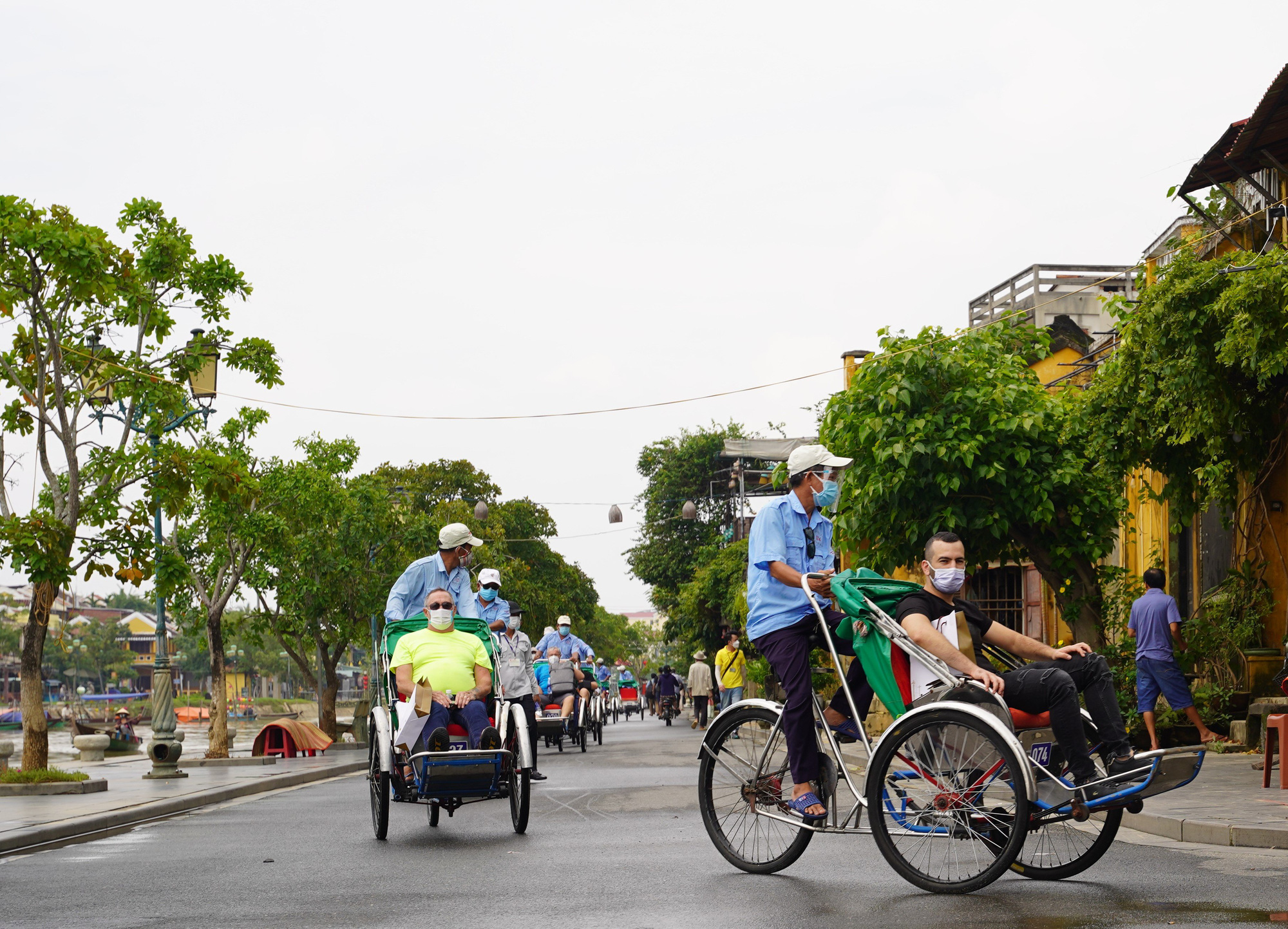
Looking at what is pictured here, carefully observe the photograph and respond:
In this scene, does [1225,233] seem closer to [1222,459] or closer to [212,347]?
[1222,459]

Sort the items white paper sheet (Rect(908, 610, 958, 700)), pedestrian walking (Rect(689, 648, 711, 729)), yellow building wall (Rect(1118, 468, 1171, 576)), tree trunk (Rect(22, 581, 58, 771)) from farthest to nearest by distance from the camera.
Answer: pedestrian walking (Rect(689, 648, 711, 729)), yellow building wall (Rect(1118, 468, 1171, 576)), tree trunk (Rect(22, 581, 58, 771)), white paper sheet (Rect(908, 610, 958, 700))

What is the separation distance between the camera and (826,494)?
7.23 metres

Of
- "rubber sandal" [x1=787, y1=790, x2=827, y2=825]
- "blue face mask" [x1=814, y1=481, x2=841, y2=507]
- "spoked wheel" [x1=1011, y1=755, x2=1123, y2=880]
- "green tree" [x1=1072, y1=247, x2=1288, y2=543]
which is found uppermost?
"green tree" [x1=1072, y1=247, x2=1288, y2=543]

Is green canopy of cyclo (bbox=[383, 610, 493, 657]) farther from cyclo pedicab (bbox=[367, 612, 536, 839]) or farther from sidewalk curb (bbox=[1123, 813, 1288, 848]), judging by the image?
sidewalk curb (bbox=[1123, 813, 1288, 848])

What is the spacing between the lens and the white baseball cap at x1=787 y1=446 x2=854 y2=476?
23.8 ft

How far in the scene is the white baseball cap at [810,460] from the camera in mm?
7246

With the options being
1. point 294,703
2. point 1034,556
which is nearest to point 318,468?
point 1034,556

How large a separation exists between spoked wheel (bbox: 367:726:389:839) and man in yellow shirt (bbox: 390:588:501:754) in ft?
0.85

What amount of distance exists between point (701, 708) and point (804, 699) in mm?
24867

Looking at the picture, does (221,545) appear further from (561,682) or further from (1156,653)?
(1156,653)

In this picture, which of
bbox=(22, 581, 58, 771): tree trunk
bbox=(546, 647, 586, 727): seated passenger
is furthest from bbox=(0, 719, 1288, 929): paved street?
bbox=(546, 647, 586, 727): seated passenger

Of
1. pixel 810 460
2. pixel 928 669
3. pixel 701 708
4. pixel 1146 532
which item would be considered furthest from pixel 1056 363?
pixel 928 669

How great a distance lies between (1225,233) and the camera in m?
16.5

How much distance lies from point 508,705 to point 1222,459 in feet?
27.2
